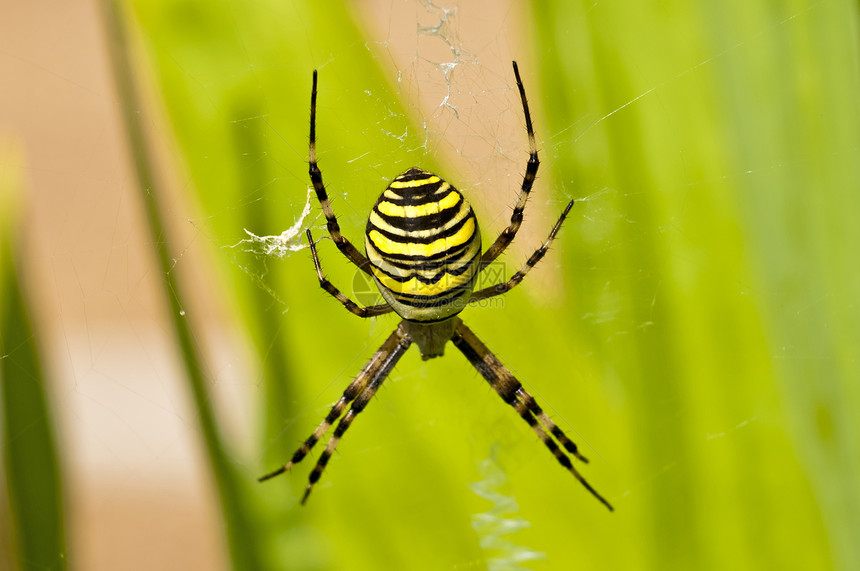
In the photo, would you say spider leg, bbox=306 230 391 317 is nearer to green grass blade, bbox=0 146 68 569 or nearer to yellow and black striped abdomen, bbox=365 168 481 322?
yellow and black striped abdomen, bbox=365 168 481 322

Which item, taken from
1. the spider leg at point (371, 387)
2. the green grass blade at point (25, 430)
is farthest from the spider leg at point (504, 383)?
the green grass blade at point (25, 430)

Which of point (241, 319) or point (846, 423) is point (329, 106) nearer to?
point (241, 319)

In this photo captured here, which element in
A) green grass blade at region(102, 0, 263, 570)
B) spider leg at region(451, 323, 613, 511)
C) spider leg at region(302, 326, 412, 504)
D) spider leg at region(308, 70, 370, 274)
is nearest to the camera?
green grass blade at region(102, 0, 263, 570)

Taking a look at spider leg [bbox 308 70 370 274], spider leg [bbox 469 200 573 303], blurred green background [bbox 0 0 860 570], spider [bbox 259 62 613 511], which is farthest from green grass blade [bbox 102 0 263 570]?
spider leg [bbox 469 200 573 303]

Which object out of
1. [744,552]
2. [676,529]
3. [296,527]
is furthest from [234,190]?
[744,552]

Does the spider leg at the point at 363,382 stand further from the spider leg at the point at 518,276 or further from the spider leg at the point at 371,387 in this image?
the spider leg at the point at 518,276

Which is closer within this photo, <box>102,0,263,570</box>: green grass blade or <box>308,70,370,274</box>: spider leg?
<box>102,0,263,570</box>: green grass blade
